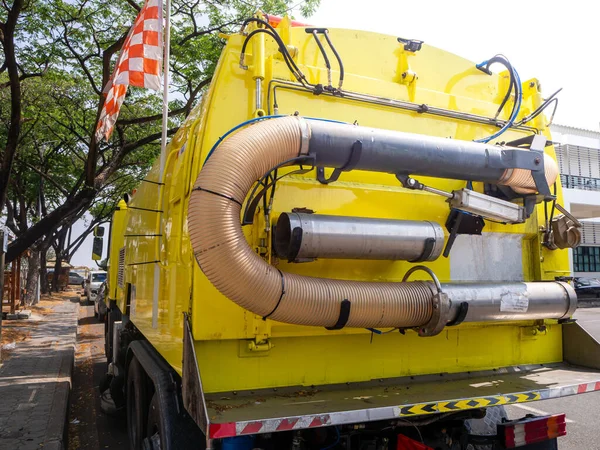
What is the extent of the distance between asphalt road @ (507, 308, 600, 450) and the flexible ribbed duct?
3.73 meters

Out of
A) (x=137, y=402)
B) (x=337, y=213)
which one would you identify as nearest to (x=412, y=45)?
(x=337, y=213)

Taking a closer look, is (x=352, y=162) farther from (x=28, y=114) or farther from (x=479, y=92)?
(x=28, y=114)

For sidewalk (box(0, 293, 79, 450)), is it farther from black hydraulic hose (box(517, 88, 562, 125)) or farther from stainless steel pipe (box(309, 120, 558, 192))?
black hydraulic hose (box(517, 88, 562, 125))

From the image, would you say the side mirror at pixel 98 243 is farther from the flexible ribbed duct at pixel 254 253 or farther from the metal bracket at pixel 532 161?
the metal bracket at pixel 532 161

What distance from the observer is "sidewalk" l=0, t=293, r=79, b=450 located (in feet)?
16.5

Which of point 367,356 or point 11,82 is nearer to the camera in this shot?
point 367,356

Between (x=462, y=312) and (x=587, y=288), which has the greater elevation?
(x=462, y=312)

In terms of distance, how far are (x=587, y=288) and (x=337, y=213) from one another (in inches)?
1075

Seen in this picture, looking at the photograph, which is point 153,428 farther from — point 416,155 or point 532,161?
point 532,161

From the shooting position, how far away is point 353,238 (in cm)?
269

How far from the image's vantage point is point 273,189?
275 cm

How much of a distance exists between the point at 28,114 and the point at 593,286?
27206mm

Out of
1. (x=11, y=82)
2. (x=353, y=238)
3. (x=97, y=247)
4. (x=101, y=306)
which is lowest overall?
(x=101, y=306)

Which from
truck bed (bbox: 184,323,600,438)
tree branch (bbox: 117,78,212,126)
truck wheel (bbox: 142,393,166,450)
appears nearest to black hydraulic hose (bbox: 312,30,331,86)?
truck bed (bbox: 184,323,600,438)
